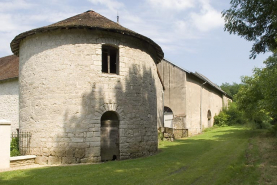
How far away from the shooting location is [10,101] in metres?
19.0

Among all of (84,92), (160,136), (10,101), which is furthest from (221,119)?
(84,92)

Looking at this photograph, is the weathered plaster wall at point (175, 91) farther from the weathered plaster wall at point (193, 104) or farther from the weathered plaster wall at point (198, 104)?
the weathered plaster wall at point (198, 104)

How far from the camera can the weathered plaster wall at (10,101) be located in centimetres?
1866

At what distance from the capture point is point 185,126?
23.8 meters

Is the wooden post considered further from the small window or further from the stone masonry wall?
the stone masonry wall

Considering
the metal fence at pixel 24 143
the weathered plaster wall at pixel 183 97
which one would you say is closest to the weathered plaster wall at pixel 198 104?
the weathered plaster wall at pixel 183 97

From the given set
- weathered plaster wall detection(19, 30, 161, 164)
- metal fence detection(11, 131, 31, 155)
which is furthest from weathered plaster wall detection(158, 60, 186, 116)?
metal fence detection(11, 131, 31, 155)

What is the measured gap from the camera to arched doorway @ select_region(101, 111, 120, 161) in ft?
39.5

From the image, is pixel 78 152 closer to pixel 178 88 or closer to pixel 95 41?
pixel 95 41

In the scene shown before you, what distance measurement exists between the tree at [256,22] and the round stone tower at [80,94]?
4.74 m

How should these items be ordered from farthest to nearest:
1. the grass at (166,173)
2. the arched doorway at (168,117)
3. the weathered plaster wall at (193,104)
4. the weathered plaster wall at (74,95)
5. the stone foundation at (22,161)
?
the weathered plaster wall at (193,104), the arched doorway at (168,117), the weathered plaster wall at (74,95), the stone foundation at (22,161), the grass at (166,173)

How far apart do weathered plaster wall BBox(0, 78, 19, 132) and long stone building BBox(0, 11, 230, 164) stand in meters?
6.13

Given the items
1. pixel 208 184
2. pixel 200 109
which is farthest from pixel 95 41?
pixel 200 109

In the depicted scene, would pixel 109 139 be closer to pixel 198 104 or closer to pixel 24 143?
pixel 24 143
